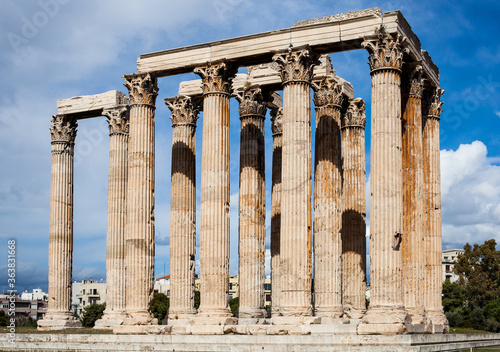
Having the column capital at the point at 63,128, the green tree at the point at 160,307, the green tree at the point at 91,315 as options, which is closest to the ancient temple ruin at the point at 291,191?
the column capital at the point at 63,128

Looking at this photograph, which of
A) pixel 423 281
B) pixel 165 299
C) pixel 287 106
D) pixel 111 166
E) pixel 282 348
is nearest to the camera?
pixel 282 348

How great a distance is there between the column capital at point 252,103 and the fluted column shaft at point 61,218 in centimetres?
1503

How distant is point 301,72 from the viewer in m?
45.2

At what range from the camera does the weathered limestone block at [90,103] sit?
193 feet

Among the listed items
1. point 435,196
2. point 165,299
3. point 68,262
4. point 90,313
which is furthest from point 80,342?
point 165,299

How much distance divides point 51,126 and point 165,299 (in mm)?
60871

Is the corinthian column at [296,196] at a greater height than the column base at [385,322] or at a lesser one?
greater

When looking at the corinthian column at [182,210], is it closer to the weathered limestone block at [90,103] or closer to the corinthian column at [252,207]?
the corinthian column at [252,207]

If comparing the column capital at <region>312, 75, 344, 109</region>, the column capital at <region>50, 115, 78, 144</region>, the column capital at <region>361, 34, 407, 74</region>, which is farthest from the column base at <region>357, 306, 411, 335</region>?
the column capital at <region>50, 115, 78, 144</region>

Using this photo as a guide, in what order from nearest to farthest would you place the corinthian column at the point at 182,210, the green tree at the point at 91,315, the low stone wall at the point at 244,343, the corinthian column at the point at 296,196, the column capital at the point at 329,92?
the low stone wall at the point at 244,343 < the corinthian column at the point at 296,196 < the corinthian column at the point at 182,210 < the column capital at the point at 329,92 < the green tree at the point at 91,315

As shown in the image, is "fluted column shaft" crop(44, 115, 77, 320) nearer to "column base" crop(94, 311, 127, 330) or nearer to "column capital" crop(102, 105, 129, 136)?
"column capital" crop(102, 105, 129, 136)

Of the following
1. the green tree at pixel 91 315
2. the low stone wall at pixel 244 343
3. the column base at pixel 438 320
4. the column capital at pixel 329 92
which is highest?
the column capital at pixel 329 92

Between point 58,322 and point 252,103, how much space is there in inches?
838

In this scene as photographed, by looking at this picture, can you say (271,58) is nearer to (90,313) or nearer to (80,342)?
(80,342)
